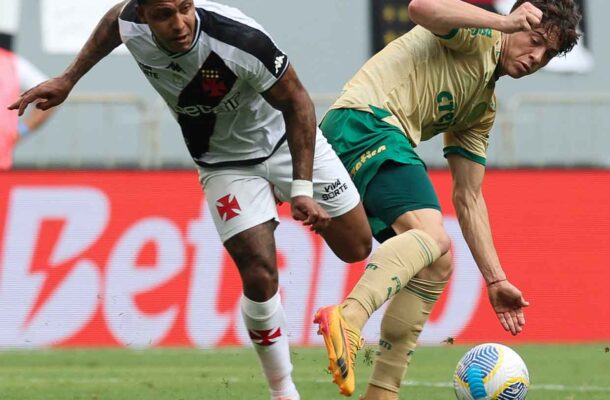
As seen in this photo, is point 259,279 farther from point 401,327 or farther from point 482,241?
point 482,241

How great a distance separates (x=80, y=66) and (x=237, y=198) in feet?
3.24

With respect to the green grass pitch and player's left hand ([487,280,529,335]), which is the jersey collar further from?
player's left hand ([487,280,529,335])

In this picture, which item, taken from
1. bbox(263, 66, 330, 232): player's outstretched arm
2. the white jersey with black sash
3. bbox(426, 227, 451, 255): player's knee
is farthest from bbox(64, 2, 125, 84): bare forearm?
bbox(426, 227, 451, 255): player's knee

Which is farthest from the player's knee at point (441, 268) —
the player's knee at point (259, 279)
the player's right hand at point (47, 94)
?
the player's right hand at point (47, 94)

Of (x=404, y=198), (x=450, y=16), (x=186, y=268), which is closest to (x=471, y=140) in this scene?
(x=404, y=198)

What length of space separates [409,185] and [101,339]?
20.4 ft

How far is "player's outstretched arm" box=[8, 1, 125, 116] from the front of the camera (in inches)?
277

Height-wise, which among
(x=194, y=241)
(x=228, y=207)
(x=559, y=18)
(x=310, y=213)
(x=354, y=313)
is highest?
(x=559, y=18)

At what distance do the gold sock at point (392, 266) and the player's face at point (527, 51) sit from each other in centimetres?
108

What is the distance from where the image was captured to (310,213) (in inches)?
250

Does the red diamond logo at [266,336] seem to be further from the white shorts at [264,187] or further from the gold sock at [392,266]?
the gold sock at [392,266]

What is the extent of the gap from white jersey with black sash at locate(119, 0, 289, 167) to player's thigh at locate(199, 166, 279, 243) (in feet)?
0.22

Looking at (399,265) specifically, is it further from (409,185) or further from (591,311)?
(591,311)

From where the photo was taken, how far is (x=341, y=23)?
1650 centimetres
